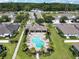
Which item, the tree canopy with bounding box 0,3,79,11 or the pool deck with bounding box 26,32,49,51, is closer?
the pool deck with bounding box 26,32,49,51

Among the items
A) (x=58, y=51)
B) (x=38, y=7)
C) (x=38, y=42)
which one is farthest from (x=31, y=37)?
(x=38, y=7)

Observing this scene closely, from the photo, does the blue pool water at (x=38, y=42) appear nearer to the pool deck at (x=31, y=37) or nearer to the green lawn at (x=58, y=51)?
the pool deck at (x=31, y=37)

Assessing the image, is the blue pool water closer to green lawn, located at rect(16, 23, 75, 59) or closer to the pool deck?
the pool deck

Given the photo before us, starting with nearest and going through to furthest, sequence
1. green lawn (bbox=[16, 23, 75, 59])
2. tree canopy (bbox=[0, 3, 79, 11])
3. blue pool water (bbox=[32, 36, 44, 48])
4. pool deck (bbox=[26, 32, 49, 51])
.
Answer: green lawn (bbox=[16, 23, 75, 59])
pool deck (bbox=[26, 32, 49, 51])
blue pool water (bbox=[32, 36, 44, 48])
tree canopy (bbox=[0, 3, 79, 11])

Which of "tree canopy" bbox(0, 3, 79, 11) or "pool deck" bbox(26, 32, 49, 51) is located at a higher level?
"pool deck" bbox(26, 32, 49, 51)

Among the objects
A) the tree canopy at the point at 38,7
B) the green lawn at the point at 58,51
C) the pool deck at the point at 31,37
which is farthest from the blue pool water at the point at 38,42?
the tree canopy at the point at 38,7

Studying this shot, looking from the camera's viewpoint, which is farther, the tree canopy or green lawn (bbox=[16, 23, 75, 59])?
the tree canopy

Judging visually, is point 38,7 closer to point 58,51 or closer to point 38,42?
point 38,42

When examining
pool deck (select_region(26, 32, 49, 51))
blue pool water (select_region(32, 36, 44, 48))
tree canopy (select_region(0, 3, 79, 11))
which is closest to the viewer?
pool deck (select_region(26, 32, 49, 51))

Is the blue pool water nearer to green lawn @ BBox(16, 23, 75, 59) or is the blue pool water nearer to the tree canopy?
green lawn @ BBox(16, 23, 75, 59)

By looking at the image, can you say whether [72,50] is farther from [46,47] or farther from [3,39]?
[3,39]

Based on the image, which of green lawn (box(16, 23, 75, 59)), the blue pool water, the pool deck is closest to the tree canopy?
the pool deck

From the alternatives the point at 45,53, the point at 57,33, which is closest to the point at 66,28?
the point at 57,33
